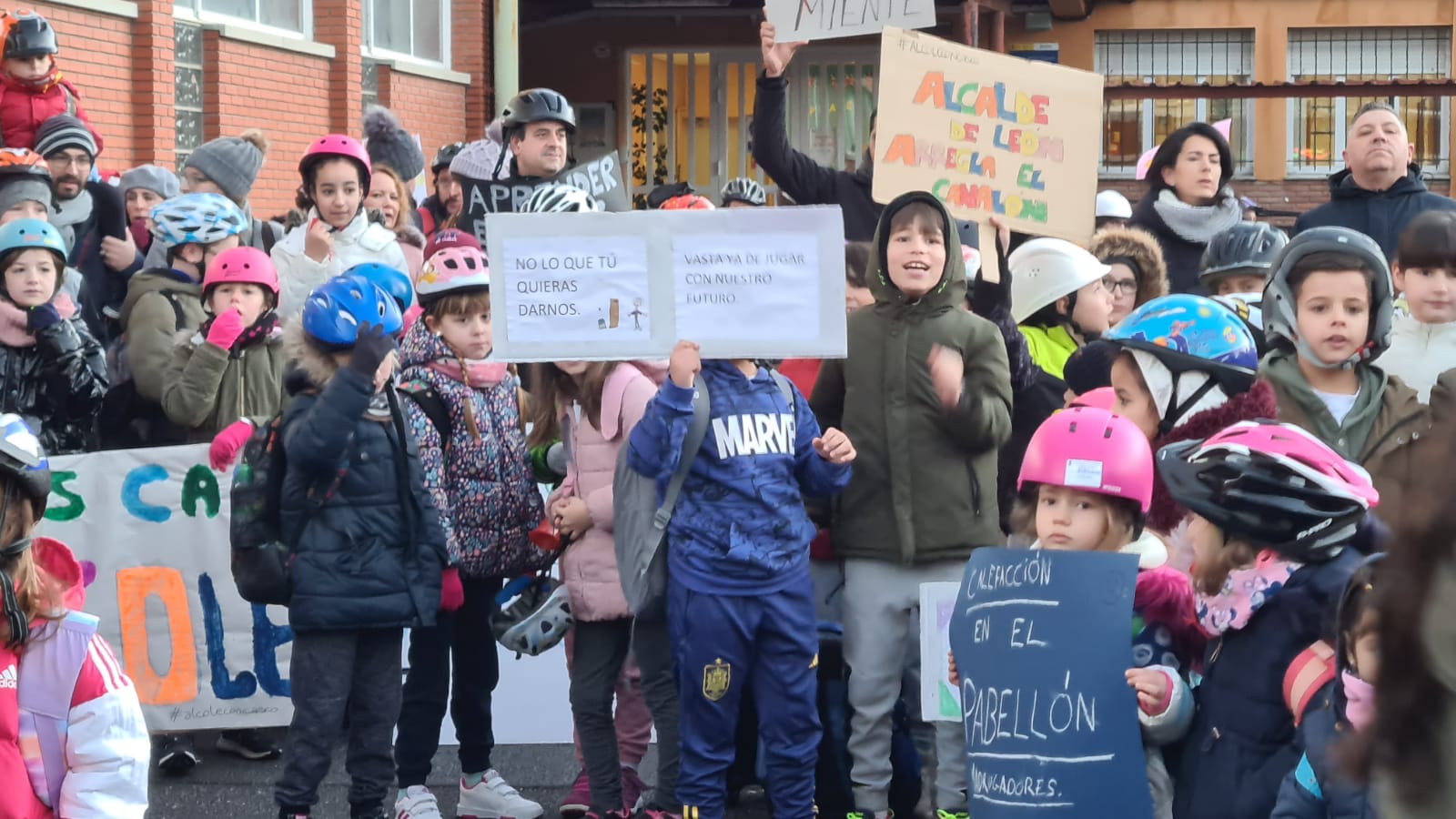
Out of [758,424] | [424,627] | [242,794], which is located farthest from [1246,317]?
[242,794]

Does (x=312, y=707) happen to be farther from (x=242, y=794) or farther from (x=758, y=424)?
(x=758, y=424)

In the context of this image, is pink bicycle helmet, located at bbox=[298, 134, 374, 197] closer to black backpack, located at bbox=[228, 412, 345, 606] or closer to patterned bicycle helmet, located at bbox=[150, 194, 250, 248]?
patterned bicycle helmet, located at bbox=[150, 194, 250, 248]

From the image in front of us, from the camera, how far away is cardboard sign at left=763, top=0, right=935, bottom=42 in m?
6.12

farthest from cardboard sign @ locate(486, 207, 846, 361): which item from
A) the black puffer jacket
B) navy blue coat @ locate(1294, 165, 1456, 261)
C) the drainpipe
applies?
the drainpipe

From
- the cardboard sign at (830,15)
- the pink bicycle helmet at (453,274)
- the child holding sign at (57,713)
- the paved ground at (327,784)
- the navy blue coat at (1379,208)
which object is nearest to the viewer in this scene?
the child holding sign at (57,713)

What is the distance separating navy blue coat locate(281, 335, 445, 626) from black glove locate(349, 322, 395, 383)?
0.03 m

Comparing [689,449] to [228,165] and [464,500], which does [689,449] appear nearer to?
[464,500]

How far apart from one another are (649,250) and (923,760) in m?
1.81

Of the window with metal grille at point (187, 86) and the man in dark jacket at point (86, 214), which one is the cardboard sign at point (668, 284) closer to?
the man in dark jacket at point (86, 214)

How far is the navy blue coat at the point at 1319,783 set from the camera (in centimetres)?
278

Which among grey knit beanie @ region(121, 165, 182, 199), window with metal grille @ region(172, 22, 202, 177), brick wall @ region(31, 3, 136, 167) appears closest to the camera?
grey knit beanie @ region(121, 165, 182, 199)

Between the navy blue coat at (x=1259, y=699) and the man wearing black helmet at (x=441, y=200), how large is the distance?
6.49 metres

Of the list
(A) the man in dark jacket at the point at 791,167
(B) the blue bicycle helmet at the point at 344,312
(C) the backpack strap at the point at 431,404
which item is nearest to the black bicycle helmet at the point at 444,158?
(A) the man in dark jacket at the point at 791,167

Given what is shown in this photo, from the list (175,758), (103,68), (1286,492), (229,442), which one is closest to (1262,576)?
(1286,492)
